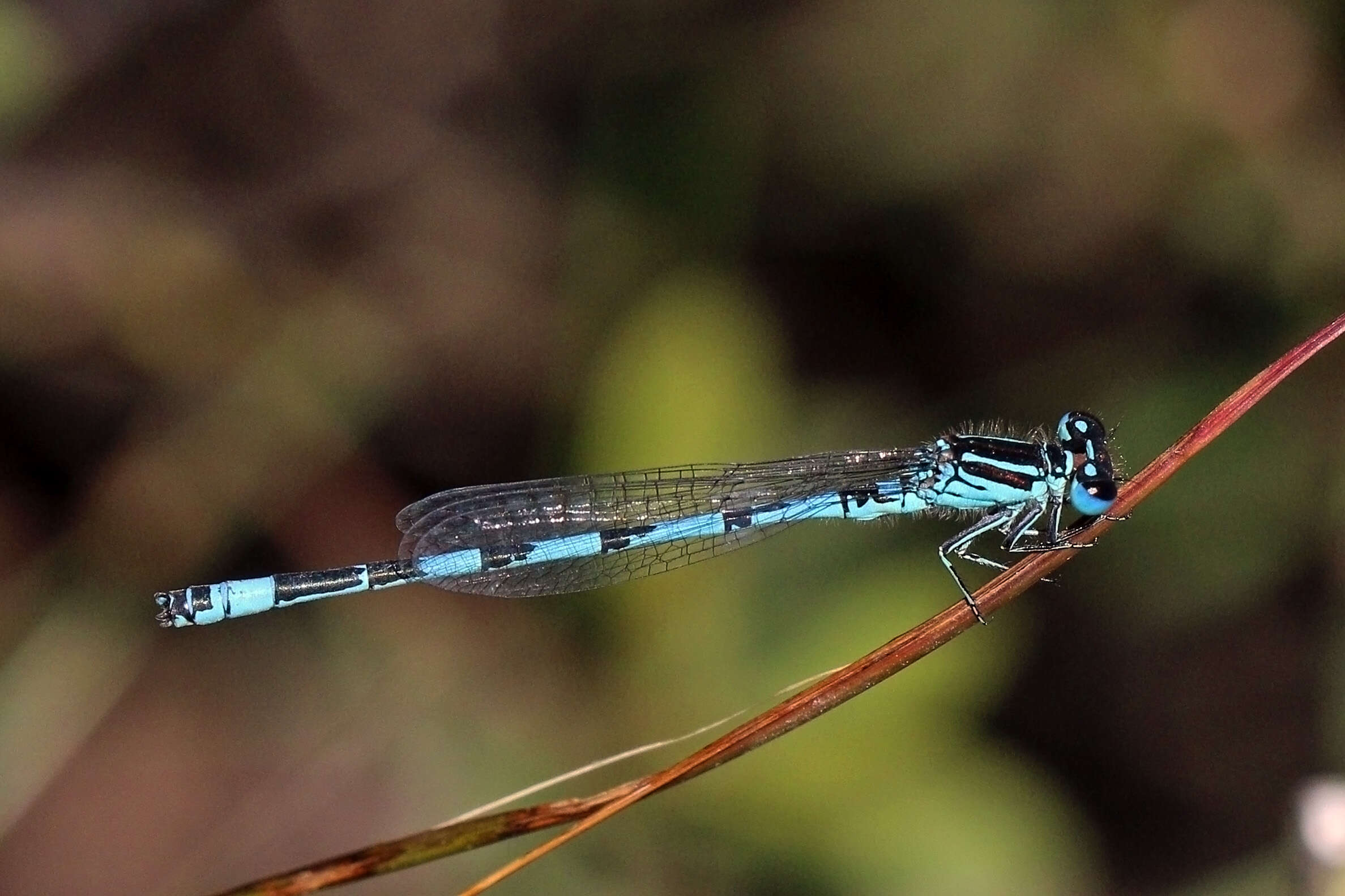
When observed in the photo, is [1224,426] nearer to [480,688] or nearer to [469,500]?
[469,500]

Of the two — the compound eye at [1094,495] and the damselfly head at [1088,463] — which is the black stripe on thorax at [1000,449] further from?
the compound eye at [1094,495]

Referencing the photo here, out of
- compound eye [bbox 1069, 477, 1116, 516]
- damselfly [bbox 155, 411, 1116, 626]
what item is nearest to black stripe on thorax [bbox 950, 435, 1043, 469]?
damselfly [bbox 155, 411, 1116, 626]

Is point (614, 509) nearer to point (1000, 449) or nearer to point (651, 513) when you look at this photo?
point (651, 513)

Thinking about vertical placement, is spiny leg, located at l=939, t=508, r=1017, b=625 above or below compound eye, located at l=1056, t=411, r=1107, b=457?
below

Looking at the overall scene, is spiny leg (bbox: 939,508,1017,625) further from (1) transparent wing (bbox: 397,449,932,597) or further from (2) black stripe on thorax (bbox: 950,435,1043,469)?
(1) transparent wing (bbox: 397,449,932,597)

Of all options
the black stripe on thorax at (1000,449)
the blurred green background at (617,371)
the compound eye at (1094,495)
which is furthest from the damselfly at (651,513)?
the compound eye at (1094,495)

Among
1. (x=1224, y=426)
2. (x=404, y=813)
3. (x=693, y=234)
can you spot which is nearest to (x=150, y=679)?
(x=404, y=813)
